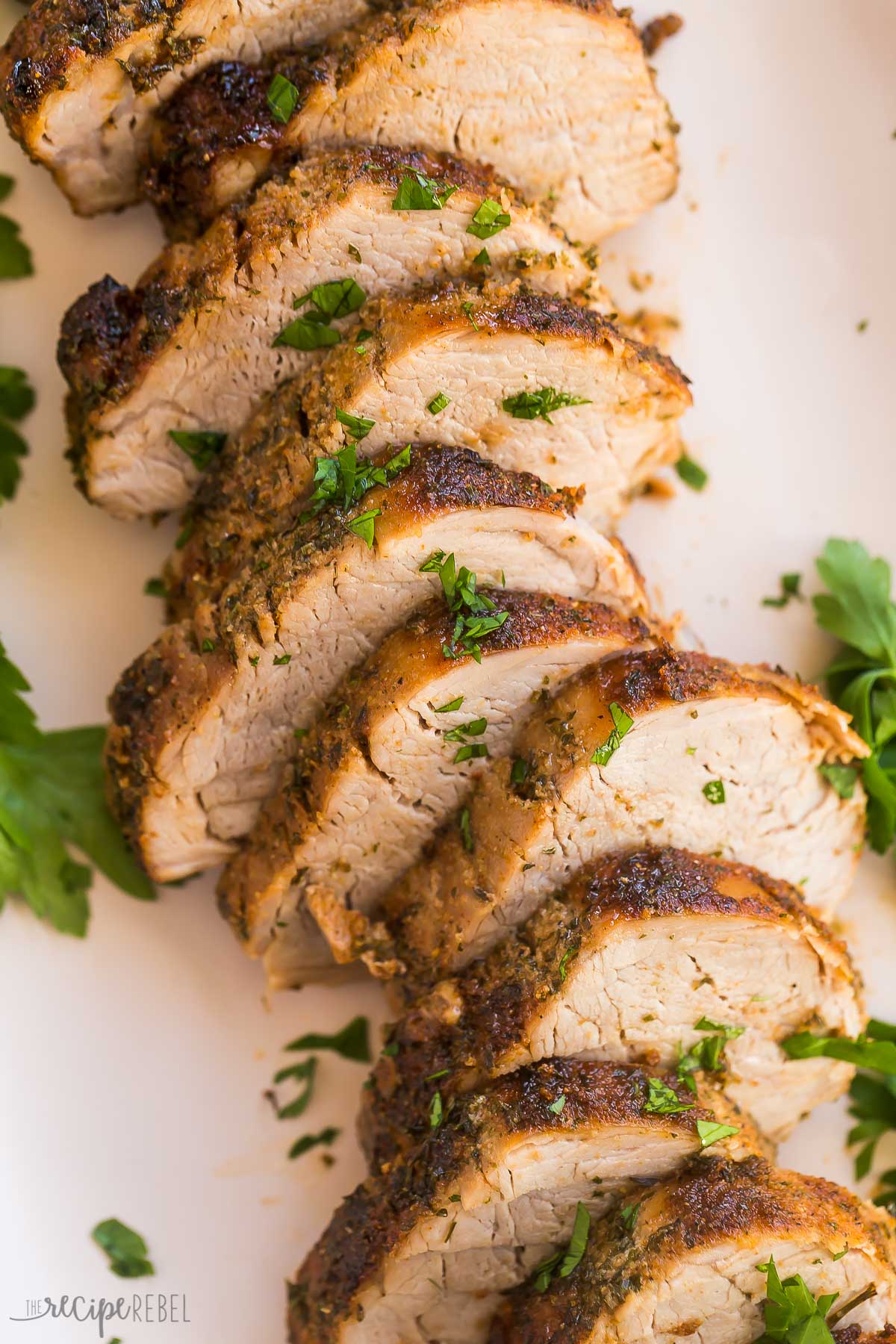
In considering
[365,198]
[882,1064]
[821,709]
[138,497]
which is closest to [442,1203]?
[882,1064]

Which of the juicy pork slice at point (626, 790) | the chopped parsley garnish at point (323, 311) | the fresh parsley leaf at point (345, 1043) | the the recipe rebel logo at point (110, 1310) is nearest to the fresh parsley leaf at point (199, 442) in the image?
the chopped parsley garnish at point (323, 311)

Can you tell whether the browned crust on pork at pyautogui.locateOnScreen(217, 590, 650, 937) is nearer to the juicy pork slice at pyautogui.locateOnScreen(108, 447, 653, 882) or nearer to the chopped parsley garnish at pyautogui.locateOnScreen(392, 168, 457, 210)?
the juicy pork slice at pyautogui.locateOnScreen(108, 447, 653, 882)

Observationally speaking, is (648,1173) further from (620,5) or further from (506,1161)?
(620,5)

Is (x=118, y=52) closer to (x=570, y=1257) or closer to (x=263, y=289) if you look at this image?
(x=263, y=289)

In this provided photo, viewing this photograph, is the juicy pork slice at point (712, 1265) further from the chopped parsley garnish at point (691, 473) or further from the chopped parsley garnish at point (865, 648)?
the chopped parsley garnish at point (691, 473)

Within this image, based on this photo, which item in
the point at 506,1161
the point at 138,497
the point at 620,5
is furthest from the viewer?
the point at 620,5

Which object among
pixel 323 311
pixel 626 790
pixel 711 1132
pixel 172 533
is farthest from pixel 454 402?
pixel 711 1132
